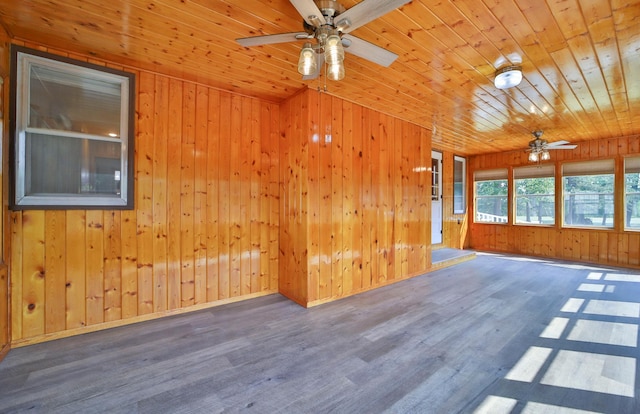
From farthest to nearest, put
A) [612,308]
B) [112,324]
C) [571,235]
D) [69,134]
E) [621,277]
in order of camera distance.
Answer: [571,235] < [621,277] < [612,308] < [112,324] < [69,134]

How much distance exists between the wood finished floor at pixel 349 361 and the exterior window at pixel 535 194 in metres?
3.48

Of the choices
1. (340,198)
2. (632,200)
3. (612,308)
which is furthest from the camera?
(632,200)

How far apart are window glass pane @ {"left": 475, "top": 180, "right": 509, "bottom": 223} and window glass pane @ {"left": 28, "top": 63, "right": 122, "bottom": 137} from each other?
7.82 metres

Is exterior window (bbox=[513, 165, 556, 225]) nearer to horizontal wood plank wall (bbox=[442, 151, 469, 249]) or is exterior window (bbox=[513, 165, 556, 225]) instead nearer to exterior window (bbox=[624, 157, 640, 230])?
exterior window (bbox=[624, 157, 640, 230])

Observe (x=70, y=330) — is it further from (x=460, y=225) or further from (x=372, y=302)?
(x=460, y=225)

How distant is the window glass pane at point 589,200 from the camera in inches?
214

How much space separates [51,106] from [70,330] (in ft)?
→ 6.55

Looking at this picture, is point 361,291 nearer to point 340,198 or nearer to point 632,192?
point 340,198

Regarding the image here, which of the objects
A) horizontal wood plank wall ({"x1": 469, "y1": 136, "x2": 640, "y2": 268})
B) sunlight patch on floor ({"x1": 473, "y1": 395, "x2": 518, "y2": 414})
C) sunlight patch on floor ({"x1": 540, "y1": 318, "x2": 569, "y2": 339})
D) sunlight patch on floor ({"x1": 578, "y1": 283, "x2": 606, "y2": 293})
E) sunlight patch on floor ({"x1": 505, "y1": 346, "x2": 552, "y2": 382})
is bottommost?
sunlight patch on floor ({"x1": 473, "y1": 395, "x2": 518, "y2": 414})

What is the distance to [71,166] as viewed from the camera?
242cm

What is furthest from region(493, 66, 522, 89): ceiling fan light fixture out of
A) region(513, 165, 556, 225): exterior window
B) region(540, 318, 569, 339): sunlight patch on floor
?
region(513, 165, 556, 225): exterior window

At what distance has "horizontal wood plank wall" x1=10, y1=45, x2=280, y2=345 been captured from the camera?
7.61 feet

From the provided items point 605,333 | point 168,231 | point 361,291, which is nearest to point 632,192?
point 605,333

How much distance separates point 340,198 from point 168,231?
6.60 ft
